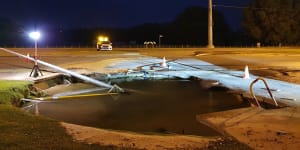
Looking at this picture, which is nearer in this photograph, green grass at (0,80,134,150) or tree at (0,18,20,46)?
green grass at (0,80,134,150)

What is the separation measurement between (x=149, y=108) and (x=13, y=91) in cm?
448

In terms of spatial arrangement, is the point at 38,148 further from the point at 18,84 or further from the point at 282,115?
the point at 18,84

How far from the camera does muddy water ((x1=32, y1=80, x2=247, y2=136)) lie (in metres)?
11.3

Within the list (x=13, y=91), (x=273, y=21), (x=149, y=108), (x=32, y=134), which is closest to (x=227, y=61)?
(x=149, y=108)

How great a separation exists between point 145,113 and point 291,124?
4.37 meters

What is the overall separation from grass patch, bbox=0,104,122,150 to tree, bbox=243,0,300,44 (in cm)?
7484

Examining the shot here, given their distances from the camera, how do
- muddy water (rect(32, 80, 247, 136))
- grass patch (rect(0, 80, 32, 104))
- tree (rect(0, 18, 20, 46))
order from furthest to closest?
tree (rect(0, 18, 20, 46)), grass patch (rect(0, 80, 32, 104)), muddy water (rect(32, 80, 247, 136))

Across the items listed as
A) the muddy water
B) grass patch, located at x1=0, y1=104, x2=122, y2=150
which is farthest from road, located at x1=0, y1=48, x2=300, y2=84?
grass patch, located at x1=0, y1=104, x2=122, y2=150

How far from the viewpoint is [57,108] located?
13867 millimetres

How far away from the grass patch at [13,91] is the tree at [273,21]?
6944cm

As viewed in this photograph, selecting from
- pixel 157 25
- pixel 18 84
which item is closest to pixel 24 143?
pixel 18 84

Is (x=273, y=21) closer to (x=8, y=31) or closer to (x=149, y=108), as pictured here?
(x=149, y=108)

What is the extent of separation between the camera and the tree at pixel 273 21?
266ft

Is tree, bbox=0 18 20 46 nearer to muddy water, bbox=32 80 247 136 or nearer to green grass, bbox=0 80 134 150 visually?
muddy water, bbox=32 80 247 136
